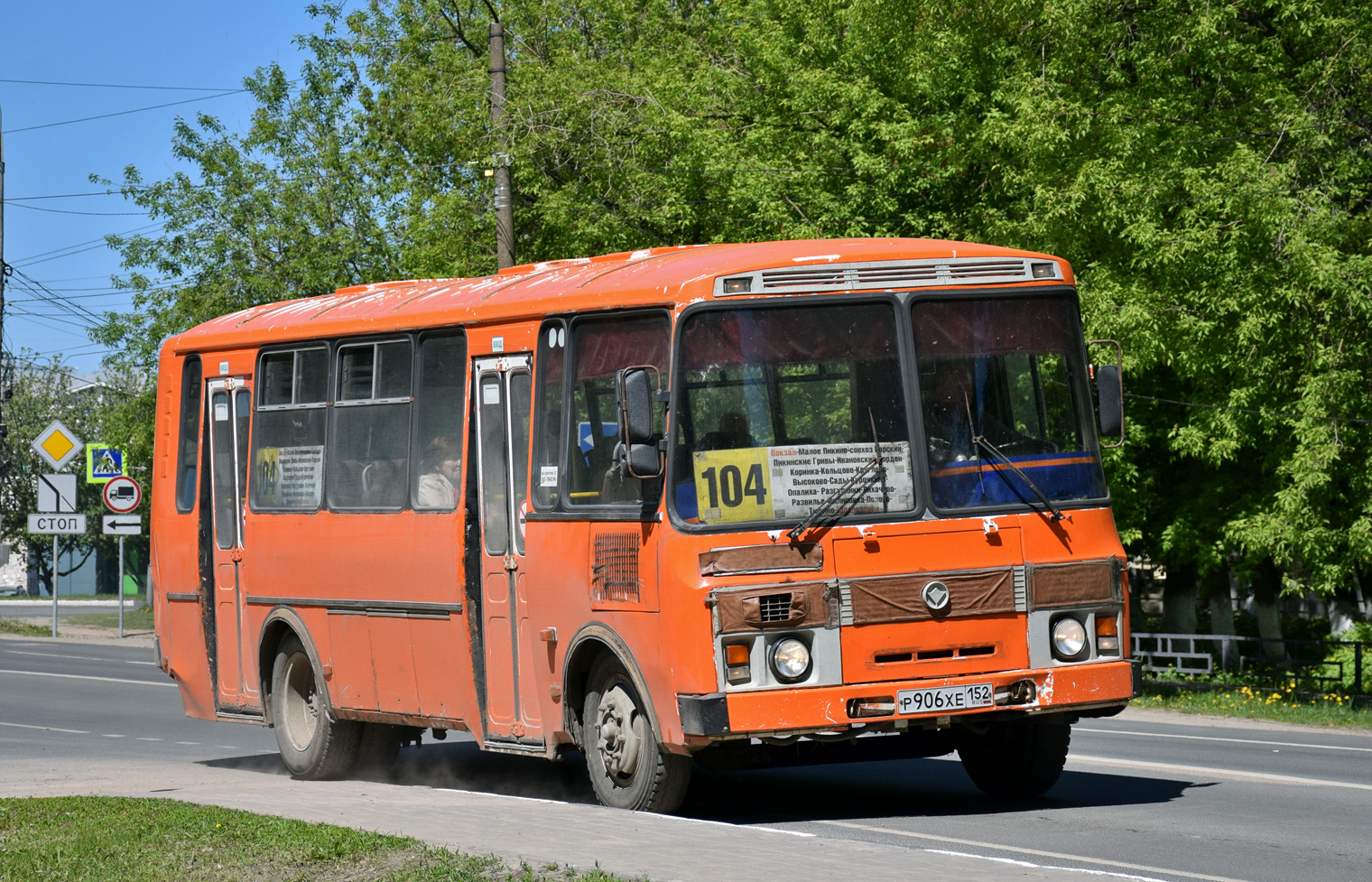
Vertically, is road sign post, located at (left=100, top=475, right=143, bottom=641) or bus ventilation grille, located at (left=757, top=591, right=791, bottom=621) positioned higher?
road sign post, located at (left=100, top=475, right=143, bottom=641)

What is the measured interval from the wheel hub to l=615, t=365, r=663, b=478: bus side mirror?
4.42 feet

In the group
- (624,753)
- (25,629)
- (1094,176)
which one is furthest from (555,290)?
(25,629)

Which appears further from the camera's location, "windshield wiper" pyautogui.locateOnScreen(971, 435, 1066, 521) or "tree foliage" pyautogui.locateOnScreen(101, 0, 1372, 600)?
"tree foliage" pyautogui.locateOnScreen(101, 0, 1372, 600)

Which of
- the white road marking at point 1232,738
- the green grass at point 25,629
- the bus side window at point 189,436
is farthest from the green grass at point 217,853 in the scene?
the green grass at point 25,629

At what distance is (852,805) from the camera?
11.1 metres

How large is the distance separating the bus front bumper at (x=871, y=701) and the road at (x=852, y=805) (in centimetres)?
51

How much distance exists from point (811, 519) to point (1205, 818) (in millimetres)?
2734

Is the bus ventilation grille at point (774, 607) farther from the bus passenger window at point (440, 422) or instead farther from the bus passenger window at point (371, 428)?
the bus passenger window at point (371, 428)

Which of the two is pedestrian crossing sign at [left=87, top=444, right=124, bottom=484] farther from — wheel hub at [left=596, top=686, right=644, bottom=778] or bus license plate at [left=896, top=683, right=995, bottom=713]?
bus license plate at [left=896, top=683, right=995, bottom=713]

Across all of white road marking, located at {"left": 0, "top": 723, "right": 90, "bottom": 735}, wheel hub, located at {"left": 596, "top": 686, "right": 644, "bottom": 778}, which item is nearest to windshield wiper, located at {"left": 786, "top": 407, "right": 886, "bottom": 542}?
wheel hub, located at {"left": 596, "top": 686, "right": 644, "bottom": 778}

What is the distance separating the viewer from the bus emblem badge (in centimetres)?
975

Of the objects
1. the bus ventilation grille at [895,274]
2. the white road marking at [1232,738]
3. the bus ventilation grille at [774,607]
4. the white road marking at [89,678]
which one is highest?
the bus ventilation grille at [895,274]

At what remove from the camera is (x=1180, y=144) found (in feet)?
73.9

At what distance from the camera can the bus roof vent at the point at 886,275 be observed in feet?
32.6
